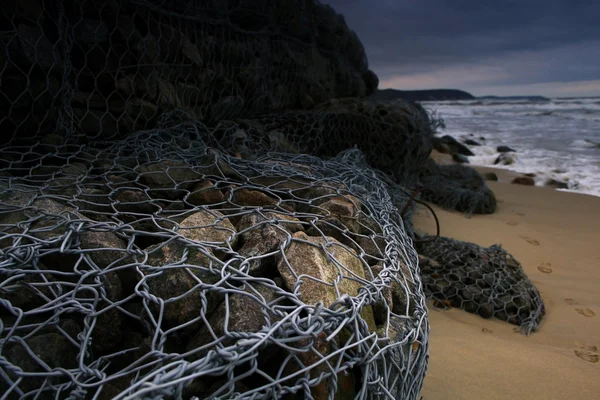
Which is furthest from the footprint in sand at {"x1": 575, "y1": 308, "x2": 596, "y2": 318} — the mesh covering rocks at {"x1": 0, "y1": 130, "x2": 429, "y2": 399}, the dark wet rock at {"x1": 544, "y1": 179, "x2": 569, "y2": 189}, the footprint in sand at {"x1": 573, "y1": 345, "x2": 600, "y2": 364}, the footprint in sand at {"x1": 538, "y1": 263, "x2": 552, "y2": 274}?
the dark wet rock at {"x1": 544, "y1": 179, "x2": 569, "y2": 189}

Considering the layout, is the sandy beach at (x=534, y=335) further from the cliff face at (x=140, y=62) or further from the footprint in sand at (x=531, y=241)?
the cliff face at (x=140, y=62)

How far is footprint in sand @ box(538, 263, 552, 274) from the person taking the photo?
3.33m

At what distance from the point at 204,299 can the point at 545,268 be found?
133 inches

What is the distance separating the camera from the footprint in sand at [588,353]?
210 centimetres

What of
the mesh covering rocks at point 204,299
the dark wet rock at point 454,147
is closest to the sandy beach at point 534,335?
the mesh covering rocks at point 204,299

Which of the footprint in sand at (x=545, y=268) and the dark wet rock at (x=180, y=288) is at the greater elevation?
the dark wet rock at (x=180, y=288)

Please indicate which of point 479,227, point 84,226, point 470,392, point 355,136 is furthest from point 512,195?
point 84,226

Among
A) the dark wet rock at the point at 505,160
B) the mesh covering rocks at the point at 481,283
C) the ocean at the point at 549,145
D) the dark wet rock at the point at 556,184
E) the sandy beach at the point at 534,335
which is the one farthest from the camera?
the dark wet rock at the point at 505,160

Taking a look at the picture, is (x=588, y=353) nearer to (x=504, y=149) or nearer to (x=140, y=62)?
(x=140, y=62)

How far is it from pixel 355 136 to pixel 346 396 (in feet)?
11.9

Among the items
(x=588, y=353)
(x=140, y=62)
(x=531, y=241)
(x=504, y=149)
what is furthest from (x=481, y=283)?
(x=504, y=149)

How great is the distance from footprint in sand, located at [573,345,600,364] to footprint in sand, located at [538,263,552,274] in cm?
119

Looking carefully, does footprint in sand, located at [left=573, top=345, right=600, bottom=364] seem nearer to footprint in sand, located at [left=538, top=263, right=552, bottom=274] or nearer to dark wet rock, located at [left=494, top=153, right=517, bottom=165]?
footprint in sand, located at [left=538, top=263, right=552, bottom=274]

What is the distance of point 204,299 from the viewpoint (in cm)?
96
